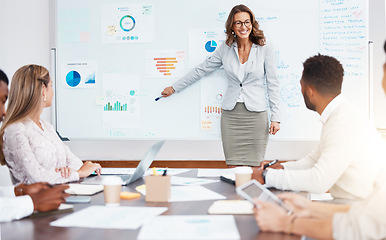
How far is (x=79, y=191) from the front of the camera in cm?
151

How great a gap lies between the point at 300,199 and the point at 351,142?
42 centimetres

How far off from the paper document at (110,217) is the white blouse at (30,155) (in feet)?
1.79

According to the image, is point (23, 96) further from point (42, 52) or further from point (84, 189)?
point (42, 52)

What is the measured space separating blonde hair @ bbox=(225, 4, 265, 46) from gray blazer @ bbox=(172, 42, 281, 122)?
0.14 feet

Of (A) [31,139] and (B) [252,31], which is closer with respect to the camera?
(A) [31,139]

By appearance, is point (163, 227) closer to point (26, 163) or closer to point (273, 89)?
point (26, 163)

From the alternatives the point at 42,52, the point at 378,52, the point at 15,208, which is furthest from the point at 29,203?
the point at 378,52

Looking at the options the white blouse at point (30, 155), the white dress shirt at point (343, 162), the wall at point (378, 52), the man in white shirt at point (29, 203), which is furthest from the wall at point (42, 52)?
the man in white shirt at point (29, 203)

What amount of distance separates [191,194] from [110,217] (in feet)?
1.28

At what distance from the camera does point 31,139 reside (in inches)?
69.8

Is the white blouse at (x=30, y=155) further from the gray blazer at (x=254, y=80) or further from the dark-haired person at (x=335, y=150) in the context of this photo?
the gray blazer at (x=254, y=80)

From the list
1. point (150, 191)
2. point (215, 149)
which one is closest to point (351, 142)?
point (150, 191)

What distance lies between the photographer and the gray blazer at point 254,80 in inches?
120

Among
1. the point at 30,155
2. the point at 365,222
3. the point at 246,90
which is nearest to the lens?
the point at 365,222
